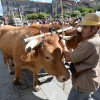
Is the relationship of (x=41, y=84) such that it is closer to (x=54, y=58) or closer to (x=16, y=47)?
(x=16, y=47)

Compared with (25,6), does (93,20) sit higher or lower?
lower

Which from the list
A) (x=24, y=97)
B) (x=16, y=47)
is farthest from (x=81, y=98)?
(x=16, y=47)

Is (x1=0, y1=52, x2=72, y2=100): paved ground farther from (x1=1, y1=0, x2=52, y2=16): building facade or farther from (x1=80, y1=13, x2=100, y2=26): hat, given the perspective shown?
(x1=1, y1=0, x2=52, y2=16): building facade

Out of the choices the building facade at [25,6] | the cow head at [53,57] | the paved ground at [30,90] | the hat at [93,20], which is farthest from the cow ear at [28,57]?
the building facade at [25,6]

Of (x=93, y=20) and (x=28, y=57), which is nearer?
(x=93, y=20)

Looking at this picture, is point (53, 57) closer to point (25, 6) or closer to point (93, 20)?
point (93, 20)

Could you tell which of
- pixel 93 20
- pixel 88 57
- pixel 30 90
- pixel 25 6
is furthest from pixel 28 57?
pixel 25 6

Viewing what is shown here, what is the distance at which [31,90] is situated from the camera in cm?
308

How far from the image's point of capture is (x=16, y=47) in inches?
109

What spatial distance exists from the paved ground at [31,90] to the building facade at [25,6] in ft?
247

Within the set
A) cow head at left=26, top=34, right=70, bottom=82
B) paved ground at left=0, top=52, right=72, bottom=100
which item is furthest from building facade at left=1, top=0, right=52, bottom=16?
cow head at left=26, top=34, right=70, bottom=82

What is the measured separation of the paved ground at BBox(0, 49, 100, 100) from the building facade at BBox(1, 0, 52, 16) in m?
75.1

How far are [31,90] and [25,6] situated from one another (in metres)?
84.8

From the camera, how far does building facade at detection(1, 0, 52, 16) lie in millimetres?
72537
